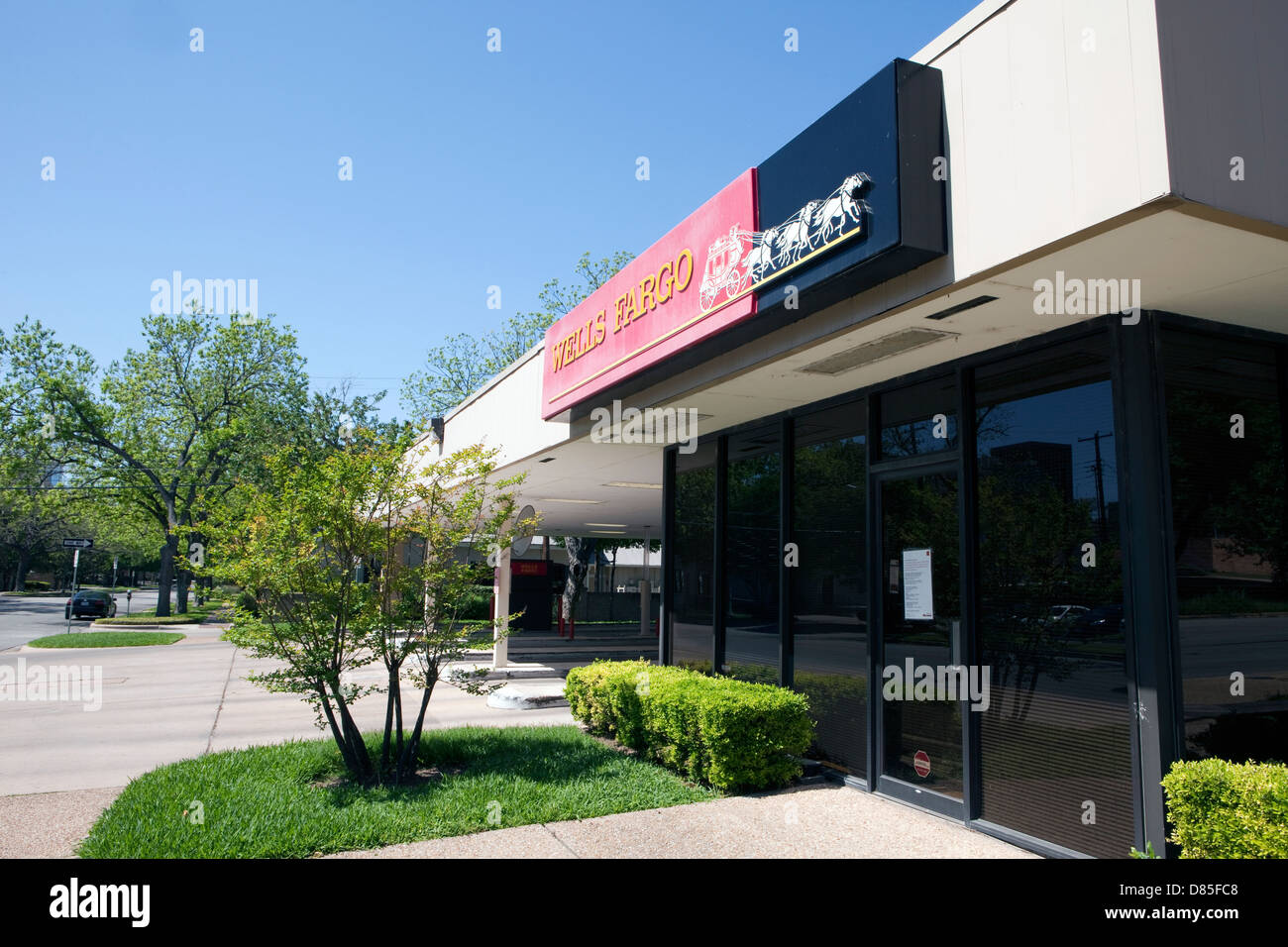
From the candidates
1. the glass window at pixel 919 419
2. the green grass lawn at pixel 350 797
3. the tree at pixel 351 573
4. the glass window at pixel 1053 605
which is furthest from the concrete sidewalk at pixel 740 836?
the glass window at pixel 919 419

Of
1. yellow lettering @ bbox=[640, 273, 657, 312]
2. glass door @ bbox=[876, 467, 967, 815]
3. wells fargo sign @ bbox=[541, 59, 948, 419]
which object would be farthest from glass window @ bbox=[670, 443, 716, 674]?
glass door @ bbox=[876, 467, 967, 815]

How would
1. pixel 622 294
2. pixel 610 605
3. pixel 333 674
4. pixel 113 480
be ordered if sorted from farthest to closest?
pixel 610 605
pixel 113 480
pixel 622 294
pixel 333 674

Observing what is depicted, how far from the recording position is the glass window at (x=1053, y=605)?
4.79m

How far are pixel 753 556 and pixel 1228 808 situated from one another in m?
5.34

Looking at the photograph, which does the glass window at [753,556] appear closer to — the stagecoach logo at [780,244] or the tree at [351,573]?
the stagecoach logo at [780,244]

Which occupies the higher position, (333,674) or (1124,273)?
(1124,273)

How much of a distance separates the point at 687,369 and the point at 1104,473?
3665mm

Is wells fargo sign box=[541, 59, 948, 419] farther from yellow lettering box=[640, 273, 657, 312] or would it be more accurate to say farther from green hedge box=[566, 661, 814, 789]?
green hedge box=[566, 661, 814, 789]

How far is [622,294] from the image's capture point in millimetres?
8469

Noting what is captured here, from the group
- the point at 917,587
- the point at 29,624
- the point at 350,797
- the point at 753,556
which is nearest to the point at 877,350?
the point at 917,587

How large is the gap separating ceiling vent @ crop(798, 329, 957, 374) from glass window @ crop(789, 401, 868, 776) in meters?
0.87

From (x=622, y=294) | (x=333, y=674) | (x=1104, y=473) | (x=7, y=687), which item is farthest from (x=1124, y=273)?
(x=7, y=687)

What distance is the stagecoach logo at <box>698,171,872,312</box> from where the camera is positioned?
5.05 m
